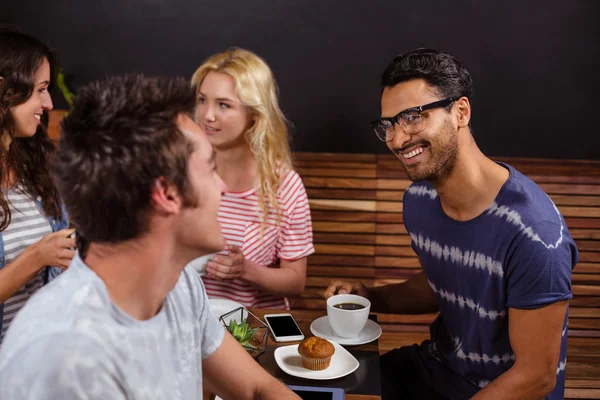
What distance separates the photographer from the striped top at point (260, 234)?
2.69 meters

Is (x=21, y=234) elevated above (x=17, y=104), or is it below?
below

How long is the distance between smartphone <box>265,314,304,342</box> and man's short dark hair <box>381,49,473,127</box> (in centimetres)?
85

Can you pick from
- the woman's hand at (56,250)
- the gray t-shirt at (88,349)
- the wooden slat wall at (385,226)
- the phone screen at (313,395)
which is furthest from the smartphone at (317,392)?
the wooden slat wall at (385,226)

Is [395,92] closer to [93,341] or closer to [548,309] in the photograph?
[548,309]

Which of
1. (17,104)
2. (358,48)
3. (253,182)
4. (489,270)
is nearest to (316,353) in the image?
(489,270)

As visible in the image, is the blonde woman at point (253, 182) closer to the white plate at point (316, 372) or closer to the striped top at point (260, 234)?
the striped top at point (260, 234)

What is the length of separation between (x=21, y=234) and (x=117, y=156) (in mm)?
1329

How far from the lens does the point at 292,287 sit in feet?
8.93

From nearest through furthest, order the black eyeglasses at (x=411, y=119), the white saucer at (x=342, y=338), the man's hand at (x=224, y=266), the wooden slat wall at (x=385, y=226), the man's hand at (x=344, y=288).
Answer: the white saucer at (x=342, y=338) < the black eyeglasses at (x=411, y=119) < the man's hand at (x=344, y=288) < the man's hand at (x=224, y=266) < the wooden slat wall at (x=385, y=226)

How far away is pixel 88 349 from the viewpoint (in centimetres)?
106

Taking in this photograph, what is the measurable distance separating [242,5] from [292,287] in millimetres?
1679

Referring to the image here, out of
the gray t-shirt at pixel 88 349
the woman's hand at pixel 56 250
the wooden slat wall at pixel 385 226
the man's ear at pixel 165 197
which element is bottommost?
the wooden slat wall at pixel 385 226

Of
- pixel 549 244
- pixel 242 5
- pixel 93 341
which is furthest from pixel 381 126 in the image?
pixel 242 5

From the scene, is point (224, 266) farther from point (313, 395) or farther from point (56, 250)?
point (313, 395)
